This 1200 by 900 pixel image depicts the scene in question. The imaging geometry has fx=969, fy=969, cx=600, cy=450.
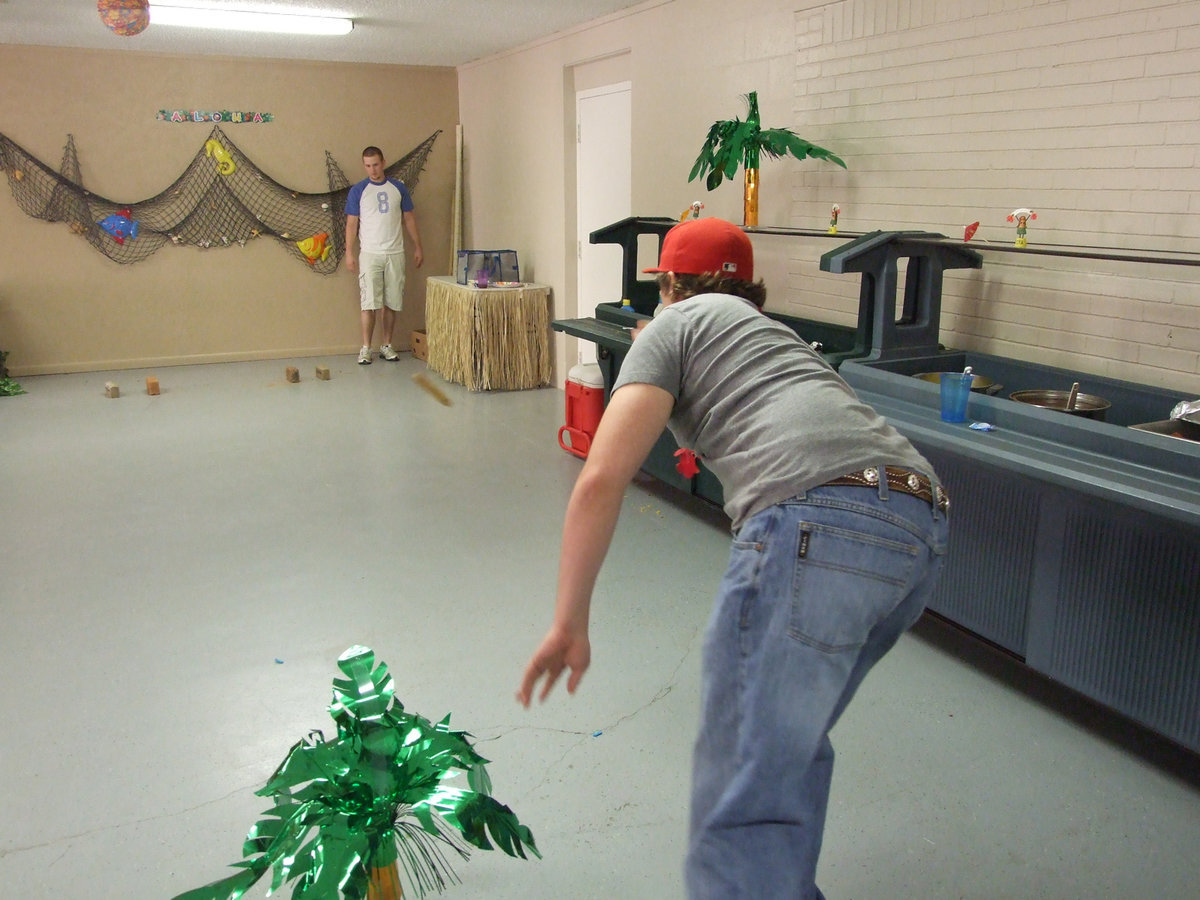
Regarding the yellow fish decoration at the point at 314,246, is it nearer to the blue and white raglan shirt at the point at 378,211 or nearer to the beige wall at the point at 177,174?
the beige wall at the point at 177,174

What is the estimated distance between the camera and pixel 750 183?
442cm

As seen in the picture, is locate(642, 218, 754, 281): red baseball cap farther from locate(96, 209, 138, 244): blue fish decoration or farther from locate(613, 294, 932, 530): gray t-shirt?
locate(96, 209, 138, 244): blue fish decoration

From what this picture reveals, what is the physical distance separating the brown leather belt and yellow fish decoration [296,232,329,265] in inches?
301

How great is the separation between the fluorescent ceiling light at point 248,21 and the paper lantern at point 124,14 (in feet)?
6.42

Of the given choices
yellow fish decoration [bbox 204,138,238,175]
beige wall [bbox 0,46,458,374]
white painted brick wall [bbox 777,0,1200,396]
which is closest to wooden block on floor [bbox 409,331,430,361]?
beige wall [bbox 0,46,458,374]

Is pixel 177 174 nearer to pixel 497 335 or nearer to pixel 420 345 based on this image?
pixel 420 345

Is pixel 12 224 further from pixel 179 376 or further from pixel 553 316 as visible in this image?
pixel 553 316

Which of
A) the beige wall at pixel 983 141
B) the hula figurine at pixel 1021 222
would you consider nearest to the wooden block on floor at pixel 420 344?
the beige wall at pixel 983 141

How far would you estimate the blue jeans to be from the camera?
4.79ft

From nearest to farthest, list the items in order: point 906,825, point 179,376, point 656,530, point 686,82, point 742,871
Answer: point 742,871 < point 906,825 < point 656,530 < point 686,82 < point 179,376

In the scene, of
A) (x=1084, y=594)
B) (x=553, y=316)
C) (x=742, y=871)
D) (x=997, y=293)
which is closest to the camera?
(x=742, y=871)

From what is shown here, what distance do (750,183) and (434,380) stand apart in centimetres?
359

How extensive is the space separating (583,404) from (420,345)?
358 cm

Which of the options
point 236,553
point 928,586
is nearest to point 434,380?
point 236,553
